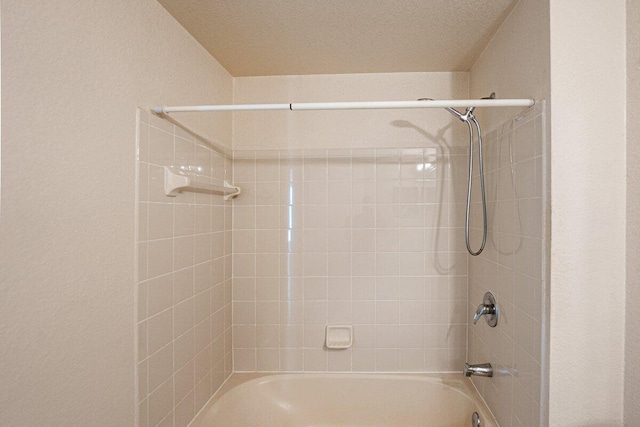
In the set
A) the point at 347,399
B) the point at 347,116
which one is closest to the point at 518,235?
the point at 347,116

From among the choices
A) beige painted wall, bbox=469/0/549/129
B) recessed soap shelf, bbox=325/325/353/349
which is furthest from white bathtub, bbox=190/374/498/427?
beige painted wall, bbox=469/0/549/129

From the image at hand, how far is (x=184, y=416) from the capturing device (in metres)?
1.47

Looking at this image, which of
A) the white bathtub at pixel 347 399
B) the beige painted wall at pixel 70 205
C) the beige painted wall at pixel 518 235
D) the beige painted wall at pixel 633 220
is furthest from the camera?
the white bathtub at pixel 347 399

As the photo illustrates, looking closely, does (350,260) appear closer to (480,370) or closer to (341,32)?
(480,370)

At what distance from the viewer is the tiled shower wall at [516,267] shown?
1.15m

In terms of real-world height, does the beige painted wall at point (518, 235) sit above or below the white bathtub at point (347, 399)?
above

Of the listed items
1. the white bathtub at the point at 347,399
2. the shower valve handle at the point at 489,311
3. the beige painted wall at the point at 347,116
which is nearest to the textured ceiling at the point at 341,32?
the beige painted wall at the point at 347,116

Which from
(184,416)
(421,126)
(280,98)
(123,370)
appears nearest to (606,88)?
(421,126)

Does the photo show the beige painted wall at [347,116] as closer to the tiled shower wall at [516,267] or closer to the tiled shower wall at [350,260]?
the tiled shower wall at [350,260]

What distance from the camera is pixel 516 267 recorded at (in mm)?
1311

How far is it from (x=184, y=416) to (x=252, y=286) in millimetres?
723

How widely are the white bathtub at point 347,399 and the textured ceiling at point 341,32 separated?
1727mm

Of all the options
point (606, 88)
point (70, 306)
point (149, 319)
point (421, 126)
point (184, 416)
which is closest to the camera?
point (70, 306)

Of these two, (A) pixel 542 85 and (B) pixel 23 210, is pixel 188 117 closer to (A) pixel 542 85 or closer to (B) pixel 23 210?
(B) pixel 23 210
